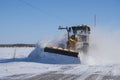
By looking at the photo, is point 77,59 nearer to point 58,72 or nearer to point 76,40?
point 76,40

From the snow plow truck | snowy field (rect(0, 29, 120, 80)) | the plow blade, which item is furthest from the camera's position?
the snow plow truck

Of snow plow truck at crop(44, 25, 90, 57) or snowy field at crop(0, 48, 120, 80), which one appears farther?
snow plow truck at crop(44, 25, 90, 57)

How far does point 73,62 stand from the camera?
19.0 m

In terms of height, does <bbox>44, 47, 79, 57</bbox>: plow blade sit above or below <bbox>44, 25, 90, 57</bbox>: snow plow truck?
below

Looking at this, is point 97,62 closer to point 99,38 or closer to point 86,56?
point 86,56

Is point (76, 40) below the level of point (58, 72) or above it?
above

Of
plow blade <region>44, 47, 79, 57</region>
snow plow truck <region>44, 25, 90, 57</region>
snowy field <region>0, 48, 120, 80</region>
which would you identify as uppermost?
snow plow truck <region>44, 25, 90, 57</region>

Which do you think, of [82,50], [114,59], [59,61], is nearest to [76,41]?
[82,50]

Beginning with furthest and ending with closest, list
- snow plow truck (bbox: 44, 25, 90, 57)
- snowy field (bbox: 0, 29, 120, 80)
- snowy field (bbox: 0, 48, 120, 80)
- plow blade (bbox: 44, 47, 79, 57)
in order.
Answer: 1. snow plow truck (bbox: 44, 25, 90, 57)
2. plow blade (bbox: 44, 47, 79, 57)
3. snowy field (bbox: 0, 29, 120, 80)
4. snowy field (bbox: 0, 48, 120, 80)

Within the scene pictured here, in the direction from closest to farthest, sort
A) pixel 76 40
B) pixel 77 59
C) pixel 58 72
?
pixel 58 72
pixel 77 59
pixel 76 40

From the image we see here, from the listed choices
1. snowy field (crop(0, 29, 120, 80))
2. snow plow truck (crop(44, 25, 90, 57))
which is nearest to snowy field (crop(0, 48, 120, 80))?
snowy field (crop(0, 29, 120, 80))

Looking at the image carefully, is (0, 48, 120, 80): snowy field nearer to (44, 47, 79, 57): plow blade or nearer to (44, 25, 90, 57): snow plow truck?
(44, 47, 79, 57): plow blade

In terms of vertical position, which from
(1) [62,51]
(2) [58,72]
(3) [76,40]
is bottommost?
(2) [58,72]

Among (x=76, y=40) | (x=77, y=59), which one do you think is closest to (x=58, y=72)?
(x=77, y=59)
